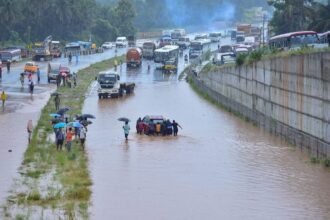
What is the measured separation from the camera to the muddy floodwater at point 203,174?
1061 inches

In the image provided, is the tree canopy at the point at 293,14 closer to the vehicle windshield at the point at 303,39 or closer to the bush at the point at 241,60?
the vehicle windshield at the point at 303,39

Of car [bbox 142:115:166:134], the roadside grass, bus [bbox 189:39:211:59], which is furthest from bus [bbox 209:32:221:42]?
car [bbox 142:115:166:134]

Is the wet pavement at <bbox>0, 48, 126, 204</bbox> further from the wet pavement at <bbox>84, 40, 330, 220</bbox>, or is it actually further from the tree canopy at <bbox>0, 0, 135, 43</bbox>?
the tree canopy at <bbox>0, 0, 135, 43</bbox>

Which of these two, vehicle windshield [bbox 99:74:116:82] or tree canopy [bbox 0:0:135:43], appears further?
tree canopy [bbox 0:0:135:43]

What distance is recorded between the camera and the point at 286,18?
8169cm

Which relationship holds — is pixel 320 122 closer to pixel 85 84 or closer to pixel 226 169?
pixel 226 169

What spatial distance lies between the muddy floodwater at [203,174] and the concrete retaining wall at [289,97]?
71 cm

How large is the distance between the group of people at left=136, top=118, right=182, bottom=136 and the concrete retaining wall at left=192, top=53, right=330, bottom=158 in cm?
471

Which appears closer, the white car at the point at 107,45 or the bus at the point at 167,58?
the bus at the point at 167,58

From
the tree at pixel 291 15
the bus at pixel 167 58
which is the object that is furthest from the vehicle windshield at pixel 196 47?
the tree at pixel 291 15

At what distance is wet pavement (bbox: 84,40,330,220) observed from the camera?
88.5 ft

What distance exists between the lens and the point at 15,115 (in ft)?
164

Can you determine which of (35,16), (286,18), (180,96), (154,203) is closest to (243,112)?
(180,96)

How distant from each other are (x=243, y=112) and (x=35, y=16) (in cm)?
6089
